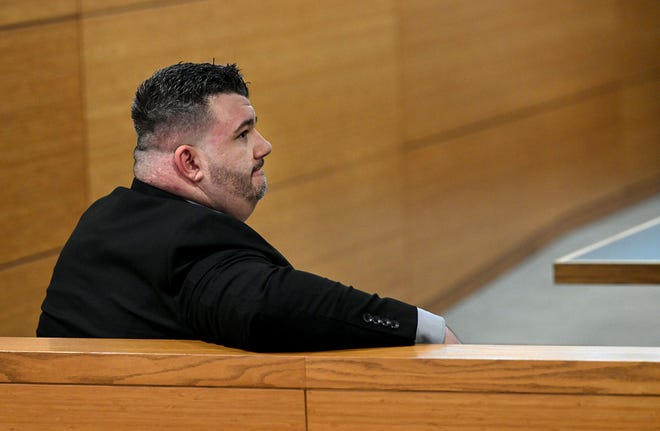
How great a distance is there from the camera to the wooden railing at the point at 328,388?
93 cm

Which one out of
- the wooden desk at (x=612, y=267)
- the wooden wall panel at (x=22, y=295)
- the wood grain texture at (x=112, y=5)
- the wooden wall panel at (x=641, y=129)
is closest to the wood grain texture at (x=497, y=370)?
the wooden desk at (x=612, y=267)

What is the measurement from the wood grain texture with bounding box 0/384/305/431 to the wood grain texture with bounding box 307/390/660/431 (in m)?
0.04

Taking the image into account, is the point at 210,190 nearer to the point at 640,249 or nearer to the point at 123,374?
the point at 123,374

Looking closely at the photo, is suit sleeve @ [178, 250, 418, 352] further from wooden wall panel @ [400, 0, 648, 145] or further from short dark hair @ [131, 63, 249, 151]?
wooden wall panel @ [400, 0, 648, 145]

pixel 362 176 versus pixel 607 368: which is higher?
pixel 362 176

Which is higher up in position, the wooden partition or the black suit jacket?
the wooden partition

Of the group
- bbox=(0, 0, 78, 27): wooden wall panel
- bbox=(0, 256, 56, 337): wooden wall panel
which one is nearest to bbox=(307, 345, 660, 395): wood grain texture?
bbox=(0, 256, 56, 337): wooden wall panel

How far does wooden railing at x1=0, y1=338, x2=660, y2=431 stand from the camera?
0.93m

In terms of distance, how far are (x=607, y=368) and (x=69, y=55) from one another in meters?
3.12

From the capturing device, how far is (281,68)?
14.5ft

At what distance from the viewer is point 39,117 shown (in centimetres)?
353

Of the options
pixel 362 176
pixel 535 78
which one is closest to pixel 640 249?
pixel 362 176

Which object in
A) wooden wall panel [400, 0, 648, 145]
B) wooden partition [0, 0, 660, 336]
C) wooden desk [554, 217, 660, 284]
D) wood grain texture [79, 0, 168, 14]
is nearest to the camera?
wooden desk [554, 217, 660, 284]

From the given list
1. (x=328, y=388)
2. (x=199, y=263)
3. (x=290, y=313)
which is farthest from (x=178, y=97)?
(x=328, y=388)
